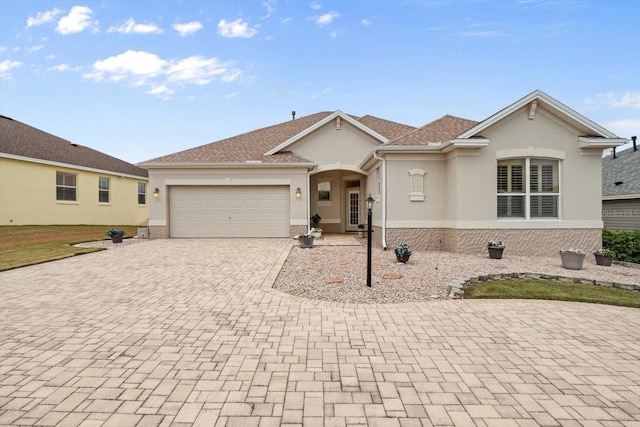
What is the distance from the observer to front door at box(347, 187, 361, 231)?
18.7 m

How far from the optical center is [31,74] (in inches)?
626

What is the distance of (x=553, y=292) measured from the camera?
6.22 metres

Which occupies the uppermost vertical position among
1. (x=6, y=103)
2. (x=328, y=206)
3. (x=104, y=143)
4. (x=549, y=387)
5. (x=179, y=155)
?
(x=6, y=103)

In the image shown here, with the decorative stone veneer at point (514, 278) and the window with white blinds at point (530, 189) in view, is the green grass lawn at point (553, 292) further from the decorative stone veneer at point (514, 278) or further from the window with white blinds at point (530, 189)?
the window with white blinds at point (530, 189)

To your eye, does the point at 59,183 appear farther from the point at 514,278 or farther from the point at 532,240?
the point at 532,240

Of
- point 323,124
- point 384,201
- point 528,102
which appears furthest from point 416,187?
point 323,124

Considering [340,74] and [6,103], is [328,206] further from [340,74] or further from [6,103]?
[6,103]

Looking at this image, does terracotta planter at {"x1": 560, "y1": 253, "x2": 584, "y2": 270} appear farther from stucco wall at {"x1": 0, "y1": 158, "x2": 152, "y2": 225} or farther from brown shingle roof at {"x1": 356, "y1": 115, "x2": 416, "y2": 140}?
stucco wall at {"x1": 0, "y1": 158, "x2": 152, "y2": 225}

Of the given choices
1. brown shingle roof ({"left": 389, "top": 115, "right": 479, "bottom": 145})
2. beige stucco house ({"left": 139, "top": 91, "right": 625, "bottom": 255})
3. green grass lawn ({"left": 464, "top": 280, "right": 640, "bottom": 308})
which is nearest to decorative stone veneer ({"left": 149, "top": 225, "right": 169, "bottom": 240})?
beige stucco house ({"left": 139, "top": 91, "right": 625, "bottom": 255})

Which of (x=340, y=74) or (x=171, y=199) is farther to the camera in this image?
(x=340, y=74)

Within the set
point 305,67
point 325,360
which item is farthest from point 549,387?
point 305,67

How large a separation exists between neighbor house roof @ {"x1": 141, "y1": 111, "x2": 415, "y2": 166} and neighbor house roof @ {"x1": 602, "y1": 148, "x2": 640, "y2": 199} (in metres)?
11.0

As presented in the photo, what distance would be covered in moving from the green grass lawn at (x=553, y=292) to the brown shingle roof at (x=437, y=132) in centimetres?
654

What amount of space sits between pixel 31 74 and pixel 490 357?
22195 millimetres
